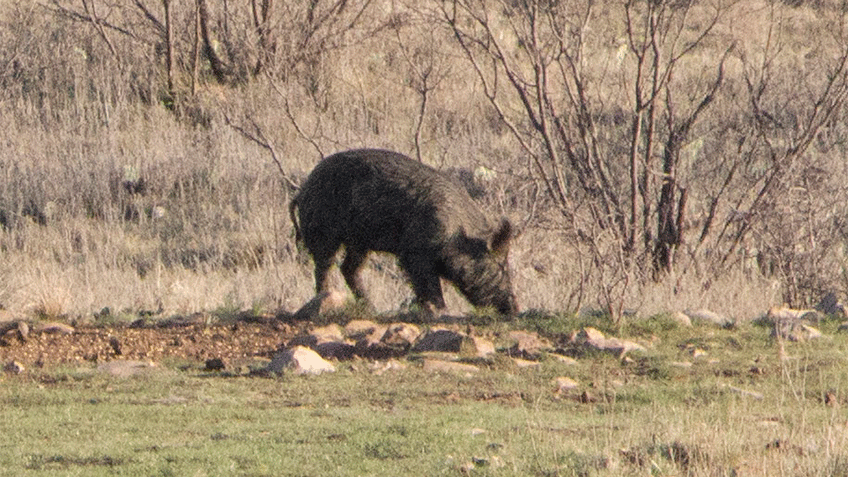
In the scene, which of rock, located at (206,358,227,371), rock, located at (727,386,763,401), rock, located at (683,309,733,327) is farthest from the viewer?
rock, located at (683,309,733,327)

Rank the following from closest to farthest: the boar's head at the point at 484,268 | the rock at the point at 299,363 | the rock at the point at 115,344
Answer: the rock at the point at 299,363 < the rock at the point at 115,344 < the boar's head at the point at 484,268

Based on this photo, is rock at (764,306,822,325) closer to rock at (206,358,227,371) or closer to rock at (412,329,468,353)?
rock at (412,329,468,353)

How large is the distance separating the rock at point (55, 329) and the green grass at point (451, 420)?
4.10 ft

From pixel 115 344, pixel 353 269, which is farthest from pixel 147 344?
pixel 353 269

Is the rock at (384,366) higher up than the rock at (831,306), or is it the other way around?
the rock at (831,306)

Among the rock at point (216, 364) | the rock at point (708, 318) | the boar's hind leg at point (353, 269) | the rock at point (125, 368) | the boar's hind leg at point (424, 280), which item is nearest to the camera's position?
Answer: the rock at point (125, 368)

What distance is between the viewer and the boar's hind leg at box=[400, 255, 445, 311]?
11250 mm

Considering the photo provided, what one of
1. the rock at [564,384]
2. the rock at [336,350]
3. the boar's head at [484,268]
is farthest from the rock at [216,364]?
the boar's head at [484,268]

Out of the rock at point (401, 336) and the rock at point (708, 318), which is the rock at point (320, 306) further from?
the rock at point (708, 318)

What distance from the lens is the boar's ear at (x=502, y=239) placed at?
11367 millimetres

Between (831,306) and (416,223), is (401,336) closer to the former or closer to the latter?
(416,223)

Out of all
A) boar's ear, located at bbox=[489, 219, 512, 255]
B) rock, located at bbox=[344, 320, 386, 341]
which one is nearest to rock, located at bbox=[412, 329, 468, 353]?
rock, located at bbox=[344, 320, 386, 341]

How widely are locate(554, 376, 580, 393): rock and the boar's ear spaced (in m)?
3.49

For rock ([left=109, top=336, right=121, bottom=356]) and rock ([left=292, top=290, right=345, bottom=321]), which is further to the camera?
rock ([left=292, top=290, right=345, bottom=321])
